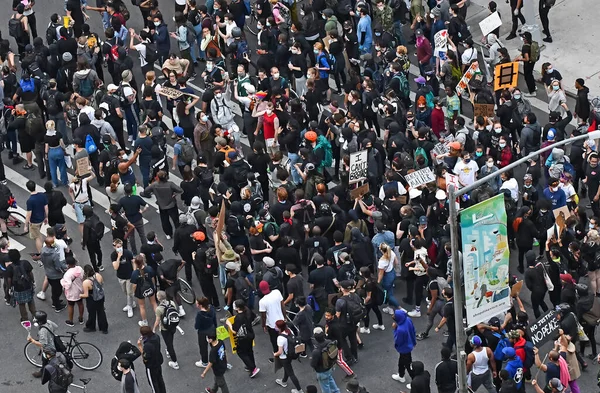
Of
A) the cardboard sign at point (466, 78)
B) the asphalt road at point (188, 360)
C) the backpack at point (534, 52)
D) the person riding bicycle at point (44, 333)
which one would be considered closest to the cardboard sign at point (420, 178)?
the asphalt road at point (188, 360)

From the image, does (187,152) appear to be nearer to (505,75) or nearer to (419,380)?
(505,75)

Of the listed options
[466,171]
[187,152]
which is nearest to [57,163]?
[187,152]

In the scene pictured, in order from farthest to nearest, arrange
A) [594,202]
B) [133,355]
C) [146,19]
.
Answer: [146,19], [594,202], [133,355]

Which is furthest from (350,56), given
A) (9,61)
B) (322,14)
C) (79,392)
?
(79,392)

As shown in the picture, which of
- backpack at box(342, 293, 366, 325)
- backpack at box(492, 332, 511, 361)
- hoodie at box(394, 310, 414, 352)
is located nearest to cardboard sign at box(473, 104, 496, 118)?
backpack at box(342, 293, 366, 325)

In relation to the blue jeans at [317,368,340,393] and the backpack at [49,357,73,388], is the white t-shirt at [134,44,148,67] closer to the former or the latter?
the backpack at [49,357,73,388]

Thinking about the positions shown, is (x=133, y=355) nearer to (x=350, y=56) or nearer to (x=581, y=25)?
(x=350, y=56)
